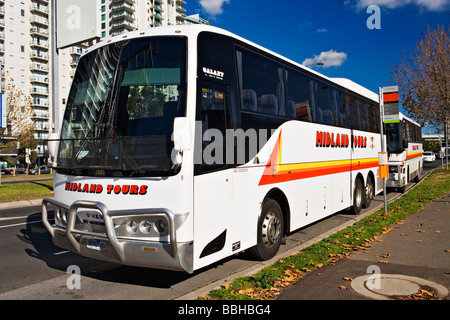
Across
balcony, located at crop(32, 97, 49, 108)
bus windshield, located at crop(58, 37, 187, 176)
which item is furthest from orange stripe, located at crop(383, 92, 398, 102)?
balcony, located at crop(32, 97, 49, 108)

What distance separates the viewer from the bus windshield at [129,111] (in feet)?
15.5

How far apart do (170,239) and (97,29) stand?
1284 centimetres

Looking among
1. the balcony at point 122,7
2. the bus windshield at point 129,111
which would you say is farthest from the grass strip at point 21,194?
the balcony at point 122,7

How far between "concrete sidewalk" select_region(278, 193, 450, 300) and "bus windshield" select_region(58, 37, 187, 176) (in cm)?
243

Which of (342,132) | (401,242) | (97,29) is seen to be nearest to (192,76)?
(401,242)

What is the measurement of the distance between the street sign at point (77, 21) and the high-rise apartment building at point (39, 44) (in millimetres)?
62707

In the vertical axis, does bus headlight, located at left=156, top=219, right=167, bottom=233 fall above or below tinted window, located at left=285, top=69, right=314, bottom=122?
below

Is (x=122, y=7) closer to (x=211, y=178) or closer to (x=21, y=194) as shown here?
(x=21, y=194)

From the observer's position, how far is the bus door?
4.82m

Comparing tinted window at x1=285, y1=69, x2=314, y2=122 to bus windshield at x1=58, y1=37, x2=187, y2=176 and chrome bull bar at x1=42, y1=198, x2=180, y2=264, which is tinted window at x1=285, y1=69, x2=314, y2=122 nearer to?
bus windshield at x1=58, y1=37, x2=187, y2=176

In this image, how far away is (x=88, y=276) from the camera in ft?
19.4

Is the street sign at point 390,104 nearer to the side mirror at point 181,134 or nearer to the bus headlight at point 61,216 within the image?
the side mirror at point 181,134

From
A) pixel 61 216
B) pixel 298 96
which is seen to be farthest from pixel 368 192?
pixel 61 216

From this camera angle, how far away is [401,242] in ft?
24.4
